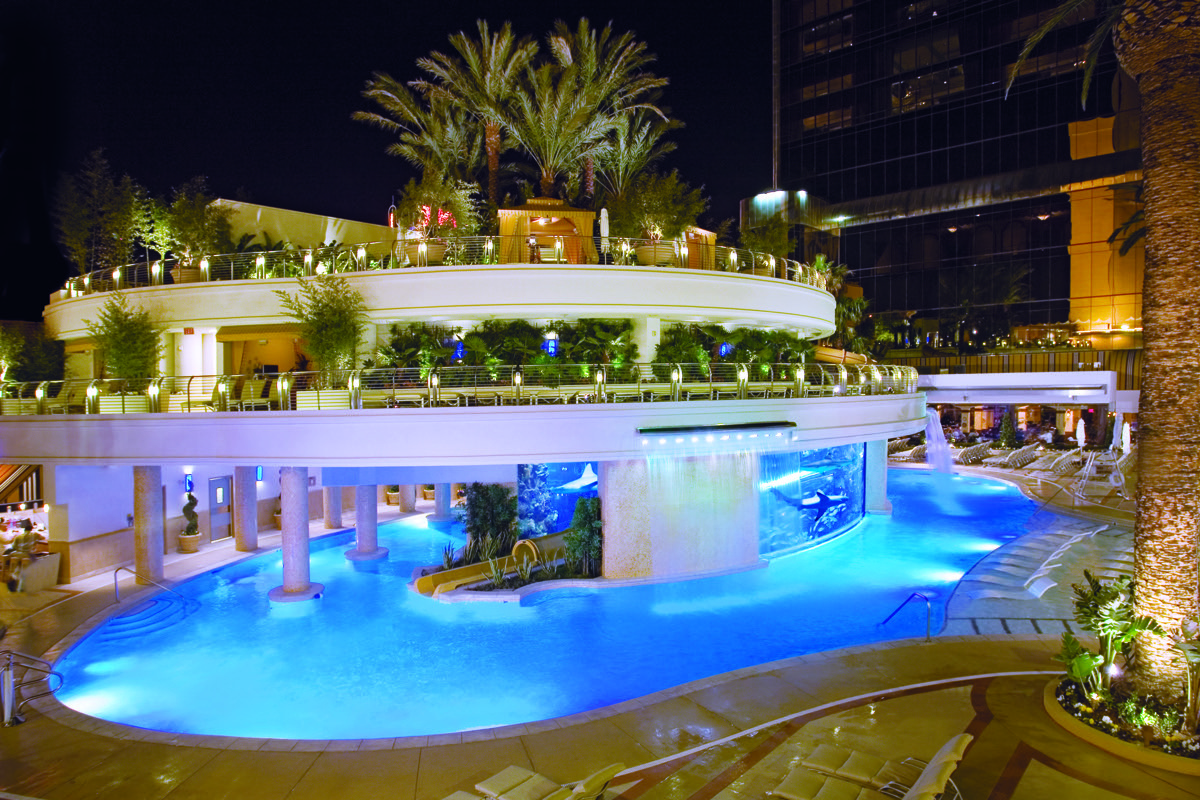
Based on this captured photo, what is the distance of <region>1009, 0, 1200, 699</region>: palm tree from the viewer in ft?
27.6

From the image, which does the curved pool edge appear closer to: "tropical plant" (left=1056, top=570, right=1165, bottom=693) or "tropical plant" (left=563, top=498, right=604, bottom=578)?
"tropical plant" (left=1056, top=570, right=1165, bottom=693)

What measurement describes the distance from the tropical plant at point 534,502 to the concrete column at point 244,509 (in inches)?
327

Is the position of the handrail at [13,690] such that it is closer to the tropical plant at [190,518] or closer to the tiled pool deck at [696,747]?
the tiled pool deck at [696,747]

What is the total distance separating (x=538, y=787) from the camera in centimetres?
729

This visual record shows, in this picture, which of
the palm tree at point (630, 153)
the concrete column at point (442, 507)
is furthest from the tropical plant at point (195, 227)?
the palm tree at point (630, 153)

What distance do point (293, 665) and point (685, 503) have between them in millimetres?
9532

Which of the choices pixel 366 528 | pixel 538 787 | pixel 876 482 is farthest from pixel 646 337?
pixel 538 787

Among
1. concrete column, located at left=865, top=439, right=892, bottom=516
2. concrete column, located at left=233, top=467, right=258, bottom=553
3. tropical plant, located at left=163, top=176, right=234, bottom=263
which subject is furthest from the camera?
concrete column, located at left=865, top=439, right=892, bottom=516

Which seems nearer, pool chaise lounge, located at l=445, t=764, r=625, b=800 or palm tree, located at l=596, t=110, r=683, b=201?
pool chaise lounge, located at l=445, t=764, r=625, b=800

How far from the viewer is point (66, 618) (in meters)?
15.0

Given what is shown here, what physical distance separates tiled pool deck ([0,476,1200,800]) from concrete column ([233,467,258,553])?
1145cm

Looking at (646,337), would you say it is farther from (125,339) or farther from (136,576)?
(136,576)

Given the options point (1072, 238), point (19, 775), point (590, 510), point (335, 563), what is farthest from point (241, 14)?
point (1072, 238)

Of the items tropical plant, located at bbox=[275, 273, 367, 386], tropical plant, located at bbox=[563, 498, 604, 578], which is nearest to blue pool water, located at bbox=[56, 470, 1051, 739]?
tropical plant, located at bbox=[563, 498, 604, 578]
